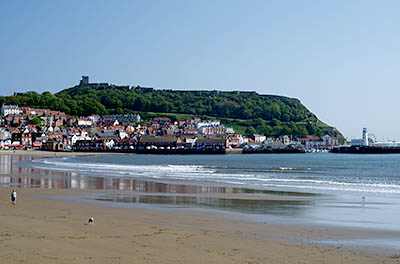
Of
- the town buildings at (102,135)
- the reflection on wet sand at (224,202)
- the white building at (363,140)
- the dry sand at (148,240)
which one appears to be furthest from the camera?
the white building at (363,140)

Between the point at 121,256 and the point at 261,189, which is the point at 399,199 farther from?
the point at 121,256

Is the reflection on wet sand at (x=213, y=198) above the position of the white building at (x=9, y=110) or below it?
below

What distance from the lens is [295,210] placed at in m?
16.0

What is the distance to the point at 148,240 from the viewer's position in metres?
10.5

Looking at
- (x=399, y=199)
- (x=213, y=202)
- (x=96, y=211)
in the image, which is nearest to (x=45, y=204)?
(x=96, y=211)

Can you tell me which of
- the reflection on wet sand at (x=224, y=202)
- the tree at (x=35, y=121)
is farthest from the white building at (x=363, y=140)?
the reflection on wet sand at (x=224, y=202)

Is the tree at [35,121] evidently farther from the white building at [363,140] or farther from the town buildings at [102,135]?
the white building at [363,140]

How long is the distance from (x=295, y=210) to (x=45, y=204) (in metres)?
7.95

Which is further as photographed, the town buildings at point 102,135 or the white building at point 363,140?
the white building at point 363,140

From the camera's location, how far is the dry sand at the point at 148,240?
8.98m

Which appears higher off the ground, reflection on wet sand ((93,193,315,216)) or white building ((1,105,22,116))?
white building ((1,105,22,116))

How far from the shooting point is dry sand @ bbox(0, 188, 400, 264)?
8.98 metres

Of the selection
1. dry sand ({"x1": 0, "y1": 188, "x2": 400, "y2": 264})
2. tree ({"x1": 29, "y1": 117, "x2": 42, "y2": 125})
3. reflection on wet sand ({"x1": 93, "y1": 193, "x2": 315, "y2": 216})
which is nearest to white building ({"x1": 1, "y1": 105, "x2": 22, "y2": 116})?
tree ({"x1": 29, "y1": 117, "x2": 42, "y2": 125})

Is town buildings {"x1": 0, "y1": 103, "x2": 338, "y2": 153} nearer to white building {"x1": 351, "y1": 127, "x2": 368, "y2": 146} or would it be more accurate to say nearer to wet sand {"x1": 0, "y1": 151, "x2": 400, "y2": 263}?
white building {"x1": 351, "y1": 127, "x2": 368, "y2": 146}
